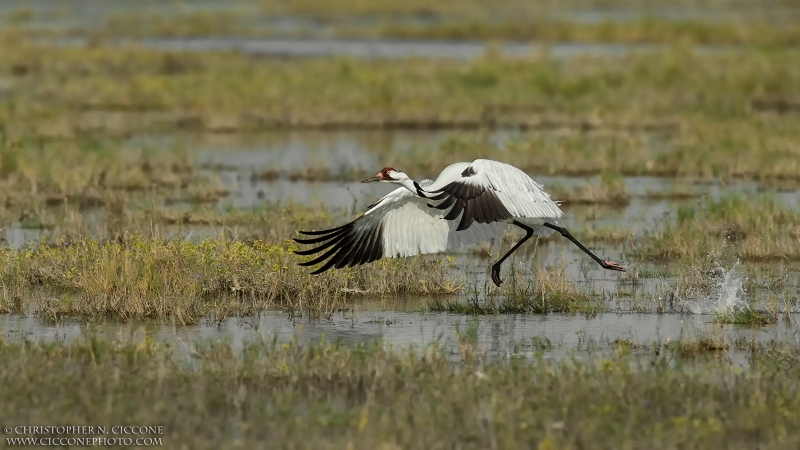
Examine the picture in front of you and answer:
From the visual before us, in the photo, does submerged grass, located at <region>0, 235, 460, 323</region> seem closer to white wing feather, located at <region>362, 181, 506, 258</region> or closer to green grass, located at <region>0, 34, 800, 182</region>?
white wing feather, located at <region>362, 181, 506, 258</region>

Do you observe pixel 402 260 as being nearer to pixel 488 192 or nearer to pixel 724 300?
pixel 488 192

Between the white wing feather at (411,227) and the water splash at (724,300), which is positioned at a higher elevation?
the white wing feather at (411,227)

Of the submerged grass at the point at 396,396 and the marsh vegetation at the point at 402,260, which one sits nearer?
the submerged grass at the point at 396,396

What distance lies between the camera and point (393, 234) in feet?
34.5

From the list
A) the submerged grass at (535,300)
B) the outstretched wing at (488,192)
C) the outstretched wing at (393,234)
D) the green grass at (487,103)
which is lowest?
the submerged grass at (535,300)

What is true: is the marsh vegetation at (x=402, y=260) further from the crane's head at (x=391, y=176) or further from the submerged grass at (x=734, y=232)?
the crane's head at (x=391, y=176)

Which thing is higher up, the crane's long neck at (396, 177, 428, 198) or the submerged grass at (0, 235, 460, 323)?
the crane's long neck at (396, 177, 428, 198)

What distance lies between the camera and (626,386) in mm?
7500

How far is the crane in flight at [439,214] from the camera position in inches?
379

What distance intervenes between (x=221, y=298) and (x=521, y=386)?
3963mm

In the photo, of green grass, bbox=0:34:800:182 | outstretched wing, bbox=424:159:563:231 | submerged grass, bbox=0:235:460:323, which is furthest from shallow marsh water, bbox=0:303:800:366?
green grass, bbox=0:34:800:182

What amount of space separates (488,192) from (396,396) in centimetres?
264

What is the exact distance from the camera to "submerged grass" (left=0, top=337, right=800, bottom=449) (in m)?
6.75

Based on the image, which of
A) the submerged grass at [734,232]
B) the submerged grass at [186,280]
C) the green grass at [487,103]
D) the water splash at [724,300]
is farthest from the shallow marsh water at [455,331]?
the green grass at [487,103]
